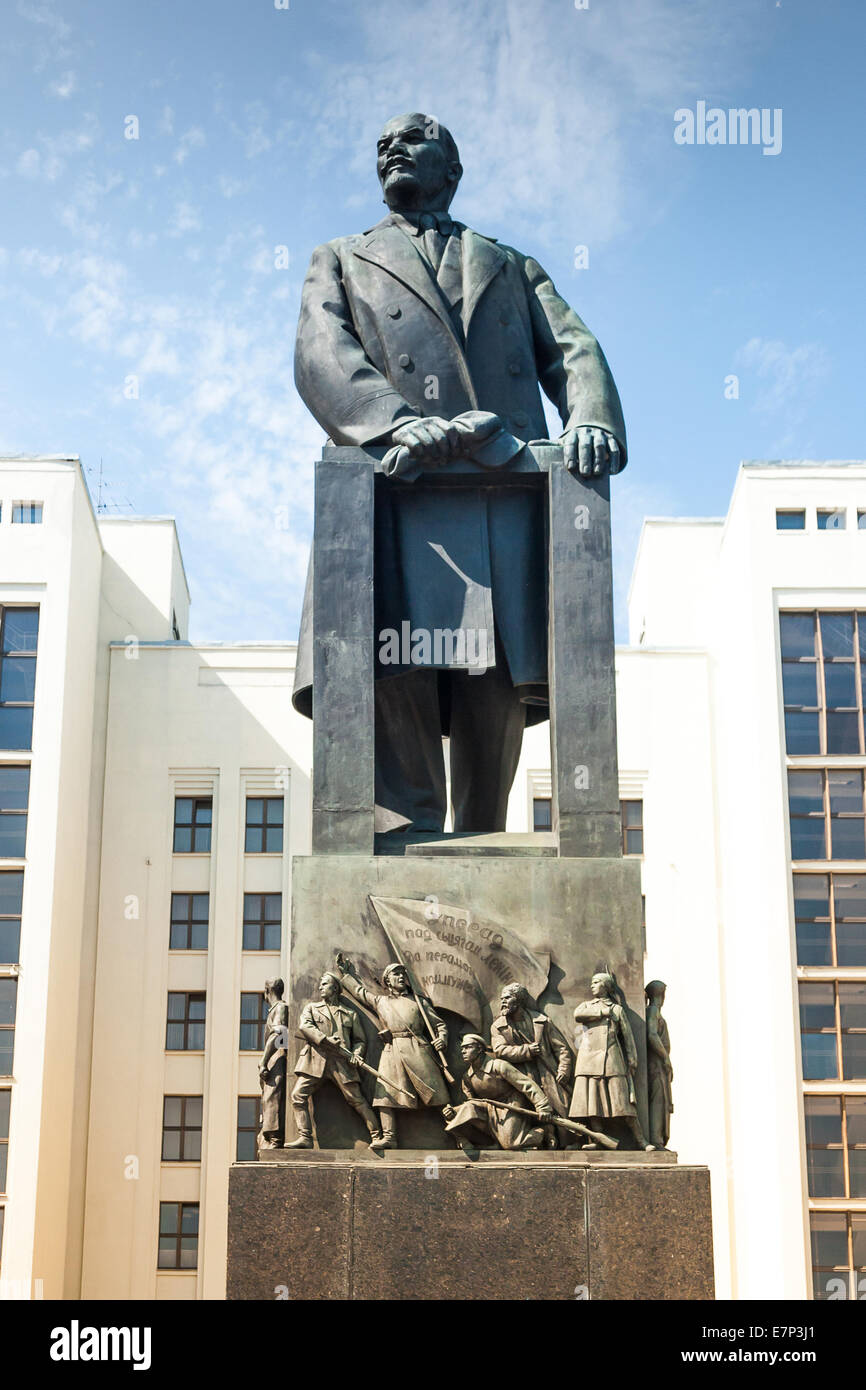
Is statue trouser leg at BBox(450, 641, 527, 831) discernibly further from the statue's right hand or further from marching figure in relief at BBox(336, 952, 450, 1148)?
marching figure in relief at BBox(336, 952, 450, 1148)

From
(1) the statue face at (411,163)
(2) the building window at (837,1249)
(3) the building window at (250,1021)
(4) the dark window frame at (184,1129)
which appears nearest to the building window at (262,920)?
(3) the building window at (250,1021)

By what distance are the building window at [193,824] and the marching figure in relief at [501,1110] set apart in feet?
114

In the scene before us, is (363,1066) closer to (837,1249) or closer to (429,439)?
(429,439)

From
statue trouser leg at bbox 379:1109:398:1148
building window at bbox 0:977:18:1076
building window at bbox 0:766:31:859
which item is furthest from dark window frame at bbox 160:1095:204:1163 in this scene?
statue trouser leg at bbox 379:1109:398:1148

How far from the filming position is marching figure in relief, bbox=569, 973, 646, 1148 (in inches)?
275

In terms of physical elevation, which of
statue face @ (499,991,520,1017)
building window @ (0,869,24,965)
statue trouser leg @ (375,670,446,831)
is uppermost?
building window @ (0,869,24,965)

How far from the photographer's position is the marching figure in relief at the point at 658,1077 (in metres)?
7.11

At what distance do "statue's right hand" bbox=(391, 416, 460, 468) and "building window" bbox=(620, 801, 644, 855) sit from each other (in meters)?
33.7

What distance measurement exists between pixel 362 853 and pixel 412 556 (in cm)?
167

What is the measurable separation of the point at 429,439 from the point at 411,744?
5.18 feet

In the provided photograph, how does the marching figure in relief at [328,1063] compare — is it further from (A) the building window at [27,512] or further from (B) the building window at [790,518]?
(B) the building window at [790,518]

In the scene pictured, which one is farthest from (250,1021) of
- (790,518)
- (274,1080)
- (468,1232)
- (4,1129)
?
(468,1232)
